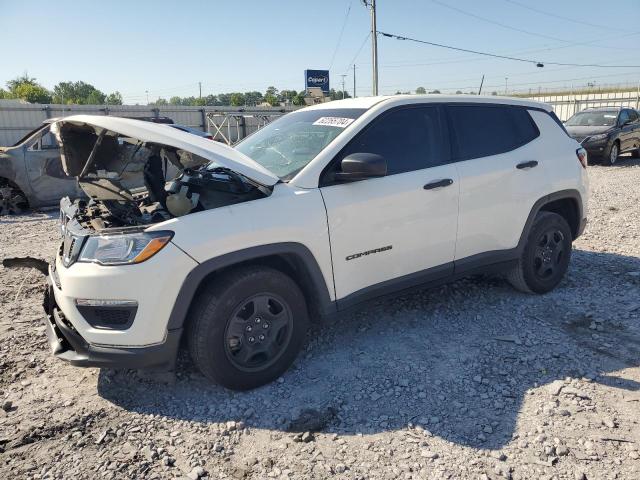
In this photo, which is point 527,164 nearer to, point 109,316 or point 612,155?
point 109,316

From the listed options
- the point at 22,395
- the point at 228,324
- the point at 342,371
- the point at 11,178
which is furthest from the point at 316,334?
the point at 11,178

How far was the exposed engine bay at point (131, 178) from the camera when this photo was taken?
3.28 metres

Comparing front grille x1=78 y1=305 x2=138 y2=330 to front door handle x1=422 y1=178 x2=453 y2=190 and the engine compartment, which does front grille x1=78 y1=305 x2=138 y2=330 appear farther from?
front door handle x1=422 y1=178 x2=453 y2=190

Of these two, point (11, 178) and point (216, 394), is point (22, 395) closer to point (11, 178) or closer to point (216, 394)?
point (216, 394)

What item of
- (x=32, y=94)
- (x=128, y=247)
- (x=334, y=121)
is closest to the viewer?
(x=128, y=247)

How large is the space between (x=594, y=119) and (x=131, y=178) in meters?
15.7

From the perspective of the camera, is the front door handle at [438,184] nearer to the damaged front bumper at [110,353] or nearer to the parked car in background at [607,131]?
the damaged front bumper at [110,353]

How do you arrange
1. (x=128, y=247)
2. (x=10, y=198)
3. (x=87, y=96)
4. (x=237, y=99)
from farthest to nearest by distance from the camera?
(x=87, y=96), (x=237, y=99), (x=10, y=198), (x=128, y=247)

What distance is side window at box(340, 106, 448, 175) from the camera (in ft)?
11.7

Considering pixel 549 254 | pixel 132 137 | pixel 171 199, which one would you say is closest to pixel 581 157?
pixel 549 254

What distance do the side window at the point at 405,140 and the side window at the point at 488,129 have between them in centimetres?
21

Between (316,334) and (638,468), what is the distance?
2237 millimetres

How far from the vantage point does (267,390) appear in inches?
126

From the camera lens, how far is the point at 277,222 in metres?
3.05
